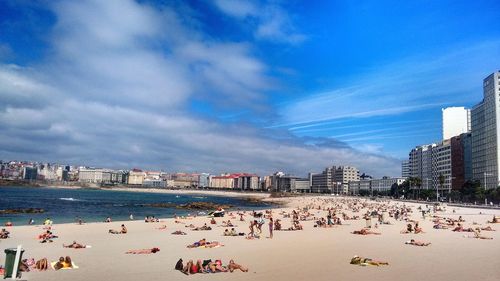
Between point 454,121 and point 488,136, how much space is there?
199 feet

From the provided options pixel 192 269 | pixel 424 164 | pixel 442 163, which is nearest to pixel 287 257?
pixel 192 269

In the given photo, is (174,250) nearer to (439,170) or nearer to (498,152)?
(498,152)

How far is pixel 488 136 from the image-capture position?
126 metres

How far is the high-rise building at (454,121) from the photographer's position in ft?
586

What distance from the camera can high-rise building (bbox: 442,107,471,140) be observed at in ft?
586

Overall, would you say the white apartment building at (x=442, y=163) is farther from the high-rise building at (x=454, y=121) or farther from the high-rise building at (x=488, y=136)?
the high-rise building at (x=488, y=136)

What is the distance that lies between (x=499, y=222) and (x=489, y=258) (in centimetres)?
2568

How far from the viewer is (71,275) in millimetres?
12859

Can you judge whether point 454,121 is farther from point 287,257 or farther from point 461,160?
point 287,257

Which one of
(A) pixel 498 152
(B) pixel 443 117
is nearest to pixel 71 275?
(A) pixel 498 152

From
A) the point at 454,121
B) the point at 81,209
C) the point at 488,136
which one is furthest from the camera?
the point at 454,121

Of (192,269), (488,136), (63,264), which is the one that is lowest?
(63,264)

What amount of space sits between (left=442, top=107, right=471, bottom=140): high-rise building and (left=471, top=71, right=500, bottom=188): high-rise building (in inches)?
1791

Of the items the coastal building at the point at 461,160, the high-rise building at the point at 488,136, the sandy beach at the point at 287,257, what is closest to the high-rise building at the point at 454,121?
the coastal building at the point at 461,160
